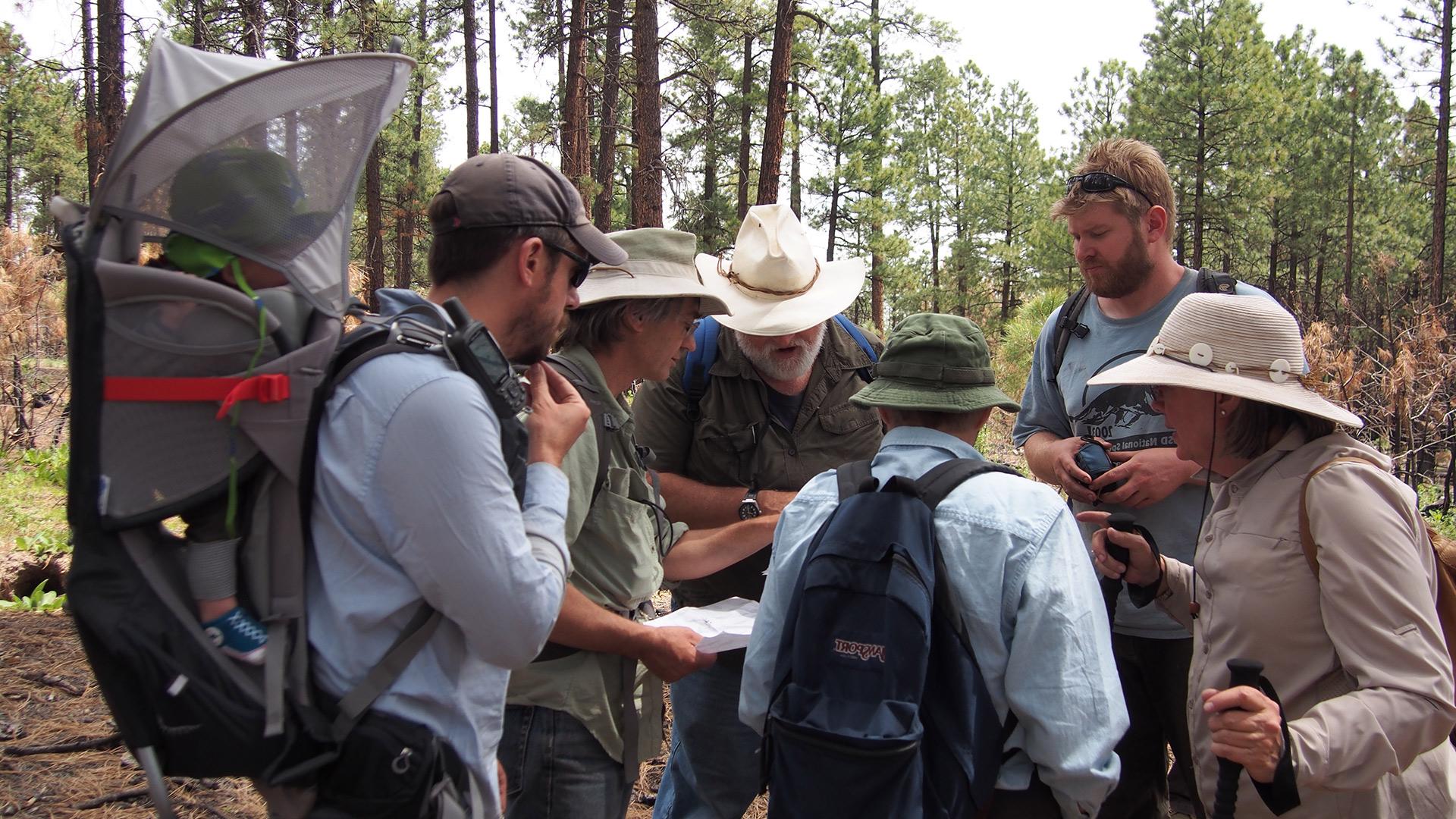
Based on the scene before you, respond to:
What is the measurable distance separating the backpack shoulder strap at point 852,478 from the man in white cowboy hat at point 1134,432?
1.13 m

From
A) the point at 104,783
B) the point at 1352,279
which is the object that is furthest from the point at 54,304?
the point at 1352,279

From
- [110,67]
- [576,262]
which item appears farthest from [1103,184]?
[110,67]

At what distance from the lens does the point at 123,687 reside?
51.3 inches

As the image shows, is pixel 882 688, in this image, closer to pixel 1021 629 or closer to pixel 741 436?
pixel 1021 629

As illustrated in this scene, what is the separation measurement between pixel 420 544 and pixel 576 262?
705mm

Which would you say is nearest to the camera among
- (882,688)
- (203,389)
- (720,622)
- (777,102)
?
(203,389)

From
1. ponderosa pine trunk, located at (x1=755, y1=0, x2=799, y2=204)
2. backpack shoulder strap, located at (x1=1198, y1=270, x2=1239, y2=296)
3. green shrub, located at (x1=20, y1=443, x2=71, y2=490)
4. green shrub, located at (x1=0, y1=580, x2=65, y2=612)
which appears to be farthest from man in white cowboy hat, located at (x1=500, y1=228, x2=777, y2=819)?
green shrub, located at (x1=20, y1=443, x2=71, y2=490)

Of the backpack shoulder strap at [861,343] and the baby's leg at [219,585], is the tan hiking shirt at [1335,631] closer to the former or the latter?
the backpack shoulder strap at [861,343]

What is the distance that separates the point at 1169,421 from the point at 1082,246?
0.97 metres

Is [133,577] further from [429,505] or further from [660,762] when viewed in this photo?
[660,762]

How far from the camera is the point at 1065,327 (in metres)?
3.27

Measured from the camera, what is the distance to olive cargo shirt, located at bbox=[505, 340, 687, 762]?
207 centimetres

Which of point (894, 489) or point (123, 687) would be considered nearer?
point (123, 687)

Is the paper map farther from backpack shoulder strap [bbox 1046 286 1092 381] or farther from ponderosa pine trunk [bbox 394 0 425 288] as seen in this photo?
ponderosa pine trunk [bbox 394 0 425 288]
